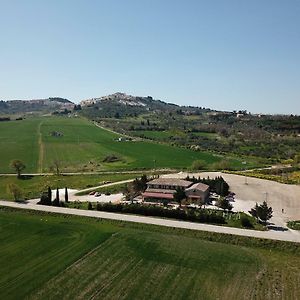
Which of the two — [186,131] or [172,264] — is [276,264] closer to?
[172,264]

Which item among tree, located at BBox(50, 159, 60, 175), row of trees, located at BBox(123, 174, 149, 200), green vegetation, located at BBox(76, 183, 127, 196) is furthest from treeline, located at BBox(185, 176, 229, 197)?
tree, located at BBox(50, 159, 60, 175)

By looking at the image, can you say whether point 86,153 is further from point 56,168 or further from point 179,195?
point 179,195

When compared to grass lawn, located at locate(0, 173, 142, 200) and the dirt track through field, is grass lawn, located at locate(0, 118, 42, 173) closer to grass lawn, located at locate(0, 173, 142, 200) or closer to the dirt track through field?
the dirt track through field

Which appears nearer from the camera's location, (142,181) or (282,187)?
(142,181)

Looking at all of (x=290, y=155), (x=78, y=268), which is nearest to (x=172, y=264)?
(x=78, y=268)

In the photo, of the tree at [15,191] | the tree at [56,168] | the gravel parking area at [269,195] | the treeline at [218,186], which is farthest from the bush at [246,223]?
the tree at [56,168]

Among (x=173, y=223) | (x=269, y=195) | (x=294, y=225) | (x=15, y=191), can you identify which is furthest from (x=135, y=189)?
(x=294, y=225)
